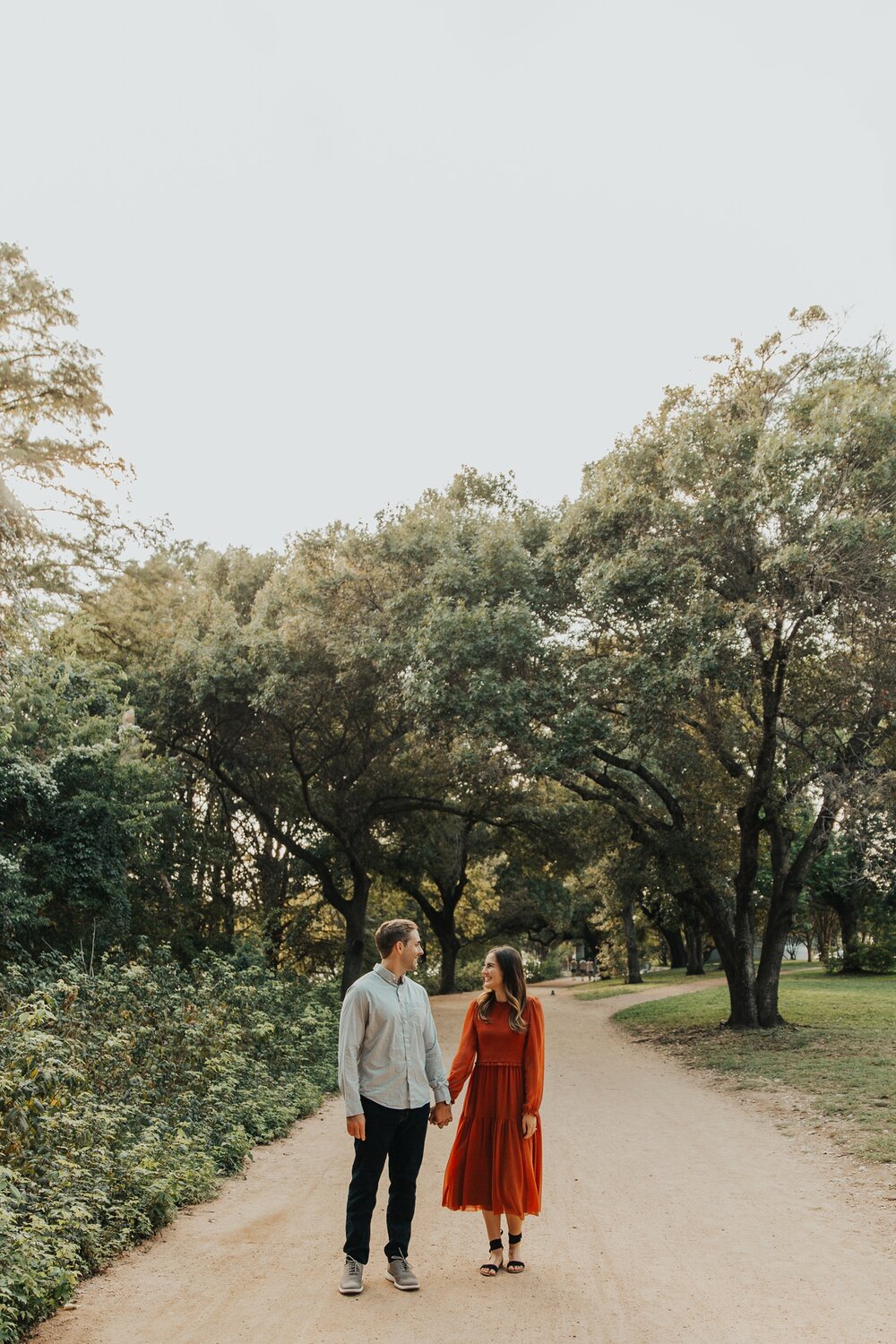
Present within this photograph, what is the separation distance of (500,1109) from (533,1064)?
288 millimetres

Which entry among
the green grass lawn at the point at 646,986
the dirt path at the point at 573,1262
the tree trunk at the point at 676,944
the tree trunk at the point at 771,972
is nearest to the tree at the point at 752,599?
the tree trunk at the point at 771,972

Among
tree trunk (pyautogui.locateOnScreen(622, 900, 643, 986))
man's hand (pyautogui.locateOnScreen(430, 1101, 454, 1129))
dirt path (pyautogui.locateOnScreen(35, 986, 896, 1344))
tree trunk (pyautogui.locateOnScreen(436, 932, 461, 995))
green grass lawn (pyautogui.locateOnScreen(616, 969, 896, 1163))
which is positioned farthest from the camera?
tree trunk (pyautogui.locateOnScreen(622, 900, 643, 986))

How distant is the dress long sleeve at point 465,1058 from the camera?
5.47 m

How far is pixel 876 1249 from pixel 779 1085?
679 cm

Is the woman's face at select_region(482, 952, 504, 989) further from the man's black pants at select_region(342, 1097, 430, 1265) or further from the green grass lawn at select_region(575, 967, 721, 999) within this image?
the green grass lawn at select_region(575, 967, 721, 999)

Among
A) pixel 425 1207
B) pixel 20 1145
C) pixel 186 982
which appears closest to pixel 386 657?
pixel 186 982

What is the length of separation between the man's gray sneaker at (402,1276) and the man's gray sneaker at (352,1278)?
0.16 m

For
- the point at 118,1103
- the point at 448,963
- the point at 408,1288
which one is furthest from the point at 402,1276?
the point at 448,963

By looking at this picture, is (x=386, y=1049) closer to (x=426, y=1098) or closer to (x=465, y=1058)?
(x=426, y=1098)

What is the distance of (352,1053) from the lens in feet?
16.8

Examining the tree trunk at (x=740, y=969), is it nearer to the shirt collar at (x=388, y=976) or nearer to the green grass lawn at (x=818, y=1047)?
the green grass lawn at (x=818, y=1047)

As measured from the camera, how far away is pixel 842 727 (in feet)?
53.7

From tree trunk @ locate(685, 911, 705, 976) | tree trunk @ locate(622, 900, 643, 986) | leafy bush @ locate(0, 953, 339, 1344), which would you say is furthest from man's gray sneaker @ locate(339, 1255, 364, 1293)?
tree trunk @ locate(685, 911, 705, 976)

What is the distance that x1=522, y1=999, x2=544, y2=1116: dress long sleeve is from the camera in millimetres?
5465
